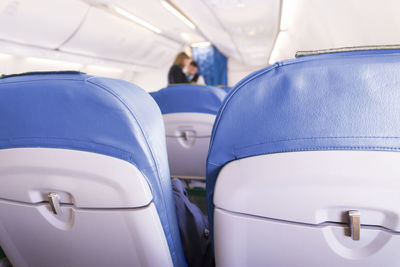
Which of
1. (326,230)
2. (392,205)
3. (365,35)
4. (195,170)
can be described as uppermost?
(365,35)

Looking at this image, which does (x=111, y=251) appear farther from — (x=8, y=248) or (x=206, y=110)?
(x=206, y=110)

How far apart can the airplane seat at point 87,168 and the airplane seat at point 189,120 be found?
1.08 meters

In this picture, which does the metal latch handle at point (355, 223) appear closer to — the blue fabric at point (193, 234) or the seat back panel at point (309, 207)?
the seat back panel at point (309, 207)

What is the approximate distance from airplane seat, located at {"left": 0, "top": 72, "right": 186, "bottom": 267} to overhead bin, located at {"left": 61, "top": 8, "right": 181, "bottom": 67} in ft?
16.9

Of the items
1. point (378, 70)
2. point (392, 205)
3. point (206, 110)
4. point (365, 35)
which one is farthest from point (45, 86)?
point (365, 35)

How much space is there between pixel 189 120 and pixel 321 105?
4.81 feet

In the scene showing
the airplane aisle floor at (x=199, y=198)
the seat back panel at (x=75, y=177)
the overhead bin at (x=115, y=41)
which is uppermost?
the overhead bin at (x=115, y=41)

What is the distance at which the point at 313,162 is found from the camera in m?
0.62

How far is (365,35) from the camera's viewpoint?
2391 millimetres

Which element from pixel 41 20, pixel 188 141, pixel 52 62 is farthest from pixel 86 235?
pixel 52 62

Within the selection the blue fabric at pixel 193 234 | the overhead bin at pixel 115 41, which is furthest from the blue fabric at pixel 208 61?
the blue fabric at pixel 193 234

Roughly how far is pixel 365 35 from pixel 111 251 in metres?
2.74

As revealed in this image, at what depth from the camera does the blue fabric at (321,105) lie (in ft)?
1.85

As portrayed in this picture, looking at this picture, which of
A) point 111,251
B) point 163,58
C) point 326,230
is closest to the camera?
point 326,230
